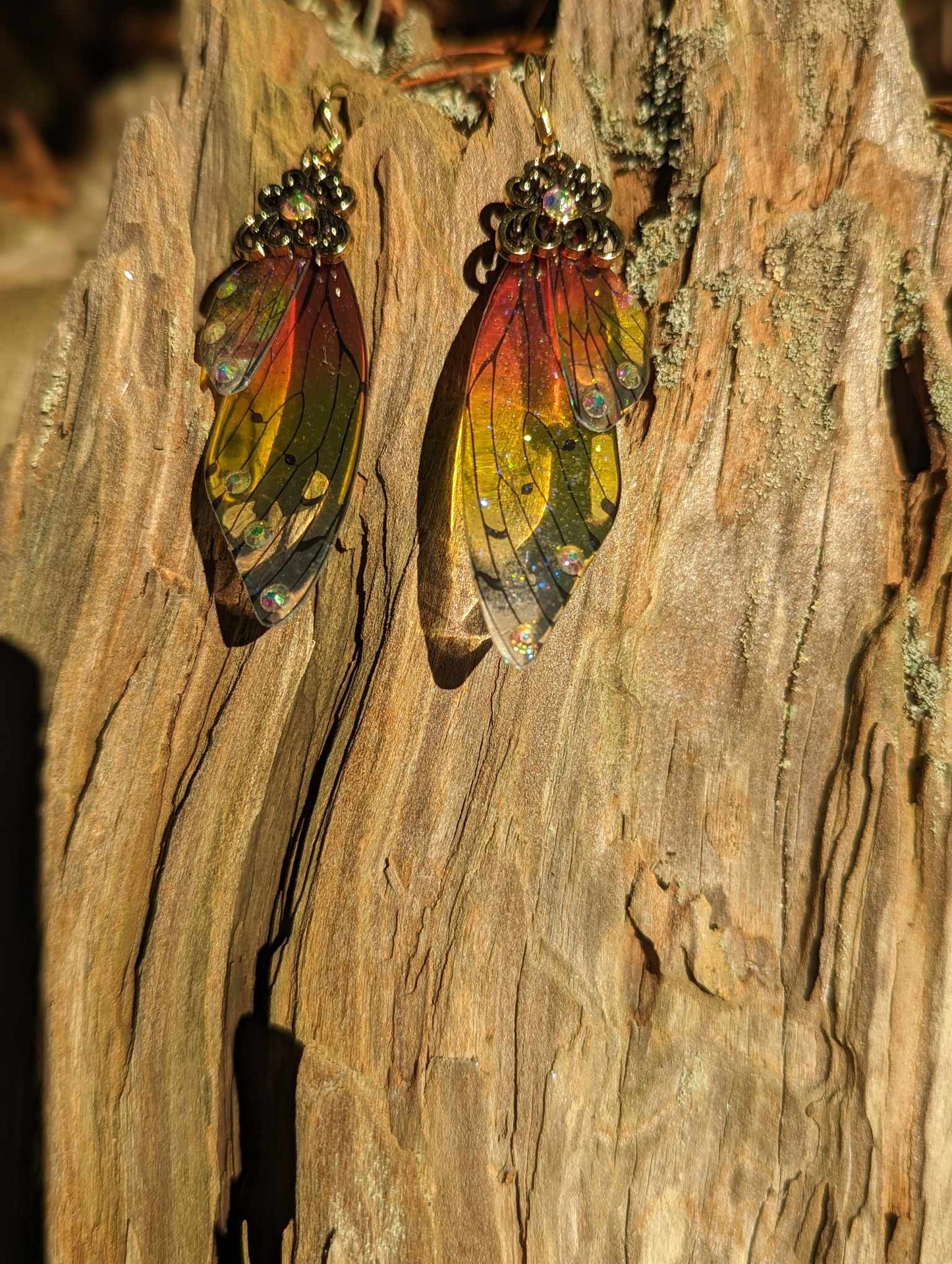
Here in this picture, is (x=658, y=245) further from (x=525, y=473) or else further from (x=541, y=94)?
(x=525, y=473)

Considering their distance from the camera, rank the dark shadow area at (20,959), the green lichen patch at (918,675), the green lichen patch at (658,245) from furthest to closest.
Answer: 1. the green lichen patch at (658,245)
2. the green lichen patch at (918,675)
3. the dark shadow area at (20,959)

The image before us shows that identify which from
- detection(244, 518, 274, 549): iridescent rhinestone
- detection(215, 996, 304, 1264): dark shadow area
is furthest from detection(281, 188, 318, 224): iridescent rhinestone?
detection(215, 996, 304, 1264): dark shadow area

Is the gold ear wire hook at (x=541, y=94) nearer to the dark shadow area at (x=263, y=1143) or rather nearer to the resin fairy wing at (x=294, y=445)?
the resin fairy wing at (x=294, y=445)

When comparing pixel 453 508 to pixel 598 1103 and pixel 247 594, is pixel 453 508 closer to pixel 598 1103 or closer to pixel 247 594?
pixel 247 594

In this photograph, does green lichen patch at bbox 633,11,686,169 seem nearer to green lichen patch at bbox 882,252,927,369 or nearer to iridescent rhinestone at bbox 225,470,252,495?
green lichen patch at bbox 882,252,927,369

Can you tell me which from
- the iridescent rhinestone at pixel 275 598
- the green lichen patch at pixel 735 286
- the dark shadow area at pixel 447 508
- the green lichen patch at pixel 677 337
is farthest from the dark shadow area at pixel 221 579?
the green lichen patch at pixel 735 286

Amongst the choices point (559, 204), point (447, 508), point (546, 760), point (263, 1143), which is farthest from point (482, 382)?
point (263, 1143)
